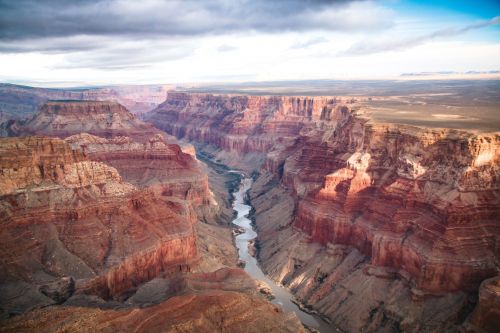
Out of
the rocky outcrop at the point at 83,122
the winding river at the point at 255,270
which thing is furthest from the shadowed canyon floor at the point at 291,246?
the rocky outcrop at the point at 83,122

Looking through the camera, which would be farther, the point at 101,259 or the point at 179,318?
the point at 101,259

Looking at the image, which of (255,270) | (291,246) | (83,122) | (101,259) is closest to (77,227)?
(101,259)

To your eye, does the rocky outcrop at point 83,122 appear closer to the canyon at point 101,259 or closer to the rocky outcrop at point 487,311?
the canyon at point 101,259

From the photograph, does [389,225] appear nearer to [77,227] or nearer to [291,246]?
[291,246]

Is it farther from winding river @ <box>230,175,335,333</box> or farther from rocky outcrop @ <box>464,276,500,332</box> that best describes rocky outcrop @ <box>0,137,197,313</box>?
rocky outcrop @ <box>464,276,500,332</box>

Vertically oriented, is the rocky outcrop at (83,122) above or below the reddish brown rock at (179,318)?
above
